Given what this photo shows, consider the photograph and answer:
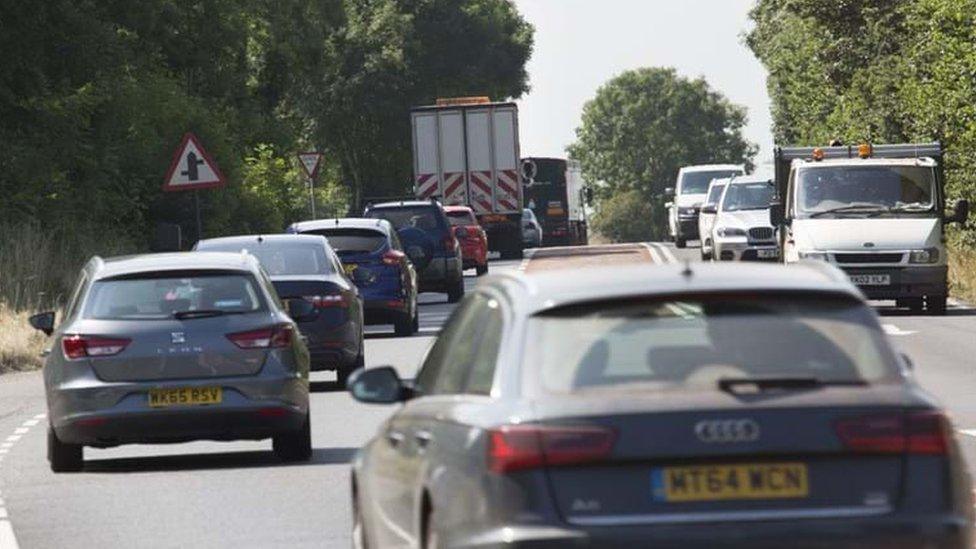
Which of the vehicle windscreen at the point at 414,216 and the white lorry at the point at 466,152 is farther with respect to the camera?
the white lorry at the point at 466,152

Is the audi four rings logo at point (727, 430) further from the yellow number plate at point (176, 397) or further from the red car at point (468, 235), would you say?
the red car at point (468, 235)

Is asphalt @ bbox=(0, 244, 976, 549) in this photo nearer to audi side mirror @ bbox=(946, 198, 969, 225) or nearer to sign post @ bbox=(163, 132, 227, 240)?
audi side mirror @ bbox=(946, 198, 969, 225)

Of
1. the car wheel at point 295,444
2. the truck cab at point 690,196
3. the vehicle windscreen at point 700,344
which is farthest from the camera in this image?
the truck cab at point 690,196

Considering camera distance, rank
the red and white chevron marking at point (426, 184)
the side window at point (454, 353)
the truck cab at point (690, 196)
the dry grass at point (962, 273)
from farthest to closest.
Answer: the truck cab at point (690, 196) < the red and white chevron marking at point (426, 184) < the dry grass at point (962, 273) < the side window at point (454, 353)

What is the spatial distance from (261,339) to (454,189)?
40502 mm

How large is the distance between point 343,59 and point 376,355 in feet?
226

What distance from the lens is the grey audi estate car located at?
8.02 meters

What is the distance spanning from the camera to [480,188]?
58906 mm

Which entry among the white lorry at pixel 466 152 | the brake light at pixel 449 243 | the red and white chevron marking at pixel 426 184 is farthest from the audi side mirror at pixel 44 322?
the red and white chevron marking at pixel 426 184

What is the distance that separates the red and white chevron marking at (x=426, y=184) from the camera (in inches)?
2281

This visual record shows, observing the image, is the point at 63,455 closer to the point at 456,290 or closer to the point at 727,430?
the point at 727,430

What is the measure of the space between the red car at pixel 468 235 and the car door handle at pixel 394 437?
4278 cm

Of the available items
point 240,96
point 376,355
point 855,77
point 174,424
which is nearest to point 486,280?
point 174,424

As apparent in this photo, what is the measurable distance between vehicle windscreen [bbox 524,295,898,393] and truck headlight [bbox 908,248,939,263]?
27161mm
